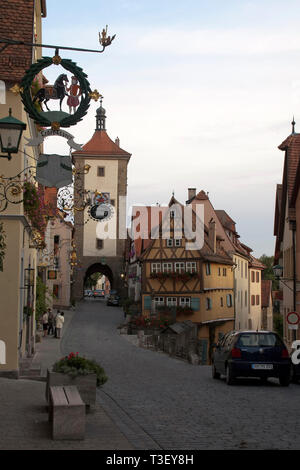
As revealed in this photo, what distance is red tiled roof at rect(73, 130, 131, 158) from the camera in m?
81.8

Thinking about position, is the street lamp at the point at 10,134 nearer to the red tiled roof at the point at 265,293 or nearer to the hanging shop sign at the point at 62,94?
the hanging shop sign at the point at 62,94

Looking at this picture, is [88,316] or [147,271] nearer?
[147,271]

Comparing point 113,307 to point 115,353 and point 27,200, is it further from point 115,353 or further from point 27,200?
point 27,200

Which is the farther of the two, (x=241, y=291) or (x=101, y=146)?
(x=101, y=146)

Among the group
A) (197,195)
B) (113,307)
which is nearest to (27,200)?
(197,195)

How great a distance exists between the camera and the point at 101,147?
8344cm

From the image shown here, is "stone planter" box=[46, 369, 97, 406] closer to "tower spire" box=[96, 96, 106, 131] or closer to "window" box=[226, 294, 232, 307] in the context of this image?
"window" box=[226, 294, 232, 307]

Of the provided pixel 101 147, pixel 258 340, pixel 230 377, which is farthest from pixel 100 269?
pixel 230 377

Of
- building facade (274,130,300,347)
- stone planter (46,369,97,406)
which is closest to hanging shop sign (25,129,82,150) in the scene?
stone planter (46,369,97,406)

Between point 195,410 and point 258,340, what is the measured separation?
5.97 m

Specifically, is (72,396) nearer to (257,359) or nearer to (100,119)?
(257,359)
